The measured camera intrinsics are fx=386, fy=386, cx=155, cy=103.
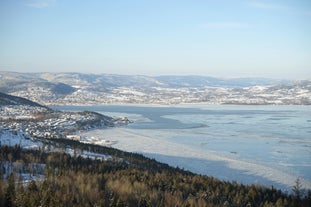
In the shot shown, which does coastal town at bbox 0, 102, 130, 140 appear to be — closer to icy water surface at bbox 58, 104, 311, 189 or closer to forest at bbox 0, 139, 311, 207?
icy water surface at bbox 58, 104, 311, 189

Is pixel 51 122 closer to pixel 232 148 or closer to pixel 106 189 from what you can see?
pixel 232 148

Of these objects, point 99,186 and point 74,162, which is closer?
point 99,186

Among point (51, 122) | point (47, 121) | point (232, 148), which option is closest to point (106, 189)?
point (232, 148)

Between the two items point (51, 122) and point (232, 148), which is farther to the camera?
point (51, 122)

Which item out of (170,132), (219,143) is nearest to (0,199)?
(219,143)

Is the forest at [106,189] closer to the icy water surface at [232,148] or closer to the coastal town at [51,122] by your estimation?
the icy water surface at [232,148]

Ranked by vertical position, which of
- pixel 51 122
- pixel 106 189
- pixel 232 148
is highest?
pixel 106 189

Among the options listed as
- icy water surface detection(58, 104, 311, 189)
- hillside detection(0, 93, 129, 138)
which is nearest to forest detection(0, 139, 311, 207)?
icy water surface detection(58, 104, 311, 189)

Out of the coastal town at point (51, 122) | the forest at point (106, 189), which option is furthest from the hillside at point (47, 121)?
the forest at point (106, 189)

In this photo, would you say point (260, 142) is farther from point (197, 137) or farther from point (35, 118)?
point (35, 118)
